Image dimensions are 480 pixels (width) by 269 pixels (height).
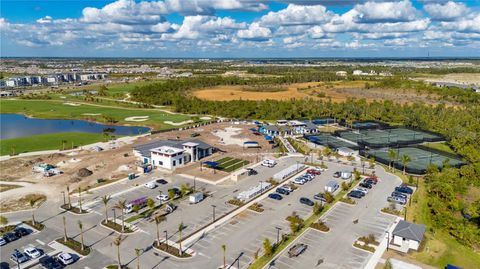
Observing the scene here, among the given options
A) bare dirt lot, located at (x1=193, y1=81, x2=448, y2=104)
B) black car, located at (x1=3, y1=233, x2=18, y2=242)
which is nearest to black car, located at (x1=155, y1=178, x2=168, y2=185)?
black car, located at (x1=3, y1=233, x2=18, y2=242)

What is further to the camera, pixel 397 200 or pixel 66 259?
pixel 397 200

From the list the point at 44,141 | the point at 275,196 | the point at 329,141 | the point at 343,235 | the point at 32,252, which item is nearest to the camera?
the point at 32,252

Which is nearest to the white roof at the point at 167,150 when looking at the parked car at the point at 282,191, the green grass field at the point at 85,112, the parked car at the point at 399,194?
the parked car at the point at 282,191

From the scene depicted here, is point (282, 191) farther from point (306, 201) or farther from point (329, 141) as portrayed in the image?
point (329, 141)

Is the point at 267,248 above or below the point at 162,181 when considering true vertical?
above

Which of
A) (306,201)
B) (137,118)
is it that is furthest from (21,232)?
(137,118)

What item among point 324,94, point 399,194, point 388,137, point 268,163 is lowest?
point 399,194

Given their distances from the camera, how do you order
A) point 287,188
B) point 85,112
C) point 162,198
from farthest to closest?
1. point 85,112
2. point 287,188
3. point 162,198
